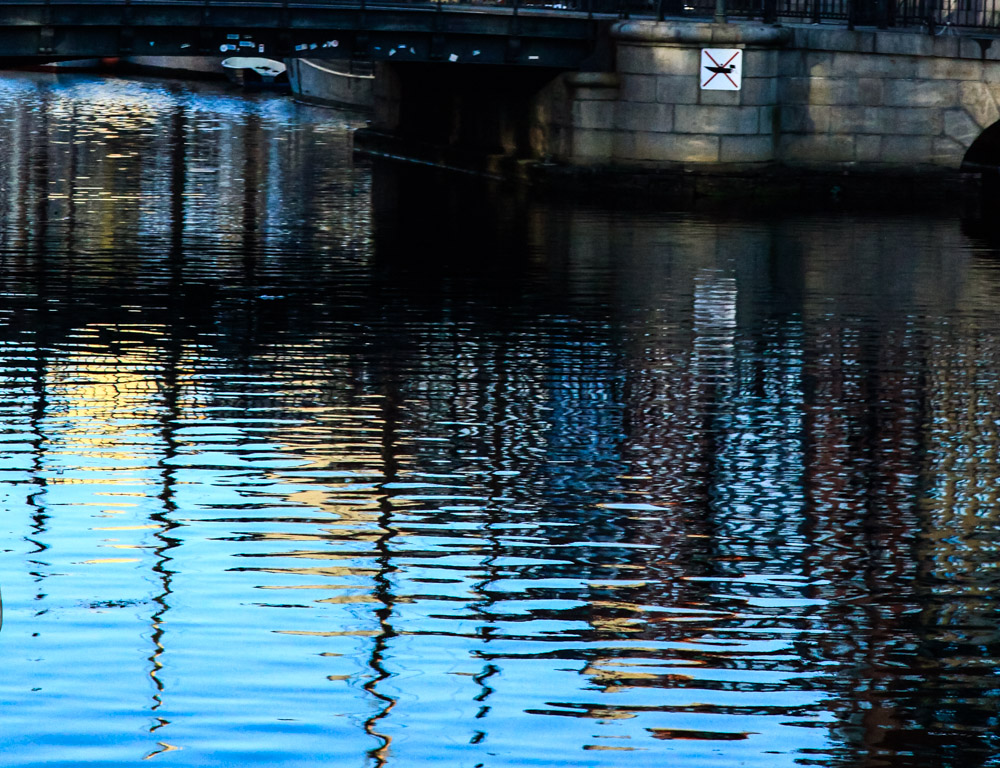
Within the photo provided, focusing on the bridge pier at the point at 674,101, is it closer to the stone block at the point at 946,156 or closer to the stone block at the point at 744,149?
the stone block at the point at 744,149

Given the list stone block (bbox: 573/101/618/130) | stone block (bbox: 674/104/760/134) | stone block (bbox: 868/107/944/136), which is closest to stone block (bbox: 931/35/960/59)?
stone block (bbox: 868/107/944/136)

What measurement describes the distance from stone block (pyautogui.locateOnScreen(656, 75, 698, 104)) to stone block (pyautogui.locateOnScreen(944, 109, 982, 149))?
4893mm

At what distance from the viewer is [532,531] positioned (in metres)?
10.7

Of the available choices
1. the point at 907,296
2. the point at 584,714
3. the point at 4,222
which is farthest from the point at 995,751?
the point at 4,222

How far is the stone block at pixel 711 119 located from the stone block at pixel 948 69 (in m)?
3.43

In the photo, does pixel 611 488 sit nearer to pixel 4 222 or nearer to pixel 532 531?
pixel 532 531

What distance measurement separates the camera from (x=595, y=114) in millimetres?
34656

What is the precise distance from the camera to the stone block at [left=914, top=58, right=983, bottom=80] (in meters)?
34.7

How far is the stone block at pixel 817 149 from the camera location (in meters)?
35.1

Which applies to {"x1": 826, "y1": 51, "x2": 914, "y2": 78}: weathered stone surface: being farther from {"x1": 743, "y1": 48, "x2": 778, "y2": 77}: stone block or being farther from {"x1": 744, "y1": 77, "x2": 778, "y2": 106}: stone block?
{"x1": 744, "y1": 77, "x2": 778, "y2": 106}: stone block

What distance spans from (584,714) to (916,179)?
2875cm

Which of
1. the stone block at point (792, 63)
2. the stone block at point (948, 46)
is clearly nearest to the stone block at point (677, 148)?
the stone block at point (792, 63)

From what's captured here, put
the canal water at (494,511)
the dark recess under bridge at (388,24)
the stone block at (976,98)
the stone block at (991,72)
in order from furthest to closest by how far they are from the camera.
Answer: the stone block at (976,98) → the stone block at (991,72) → the dark recess under bridge at (388,24) → the canal water at (494,511)

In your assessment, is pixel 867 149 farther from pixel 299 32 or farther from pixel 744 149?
pixel 299 32
